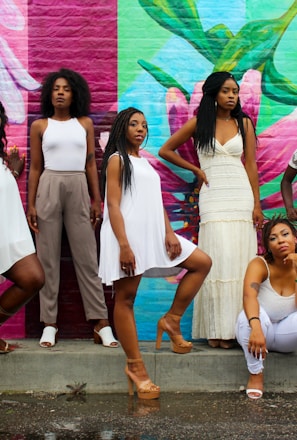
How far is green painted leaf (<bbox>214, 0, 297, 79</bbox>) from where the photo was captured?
20.0ft

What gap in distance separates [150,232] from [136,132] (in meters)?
0.68

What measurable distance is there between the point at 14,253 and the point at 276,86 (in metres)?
2.58

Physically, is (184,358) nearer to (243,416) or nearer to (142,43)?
(243,416)

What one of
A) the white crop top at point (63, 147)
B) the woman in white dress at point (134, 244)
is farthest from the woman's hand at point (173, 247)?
the white crop top at point (63, 147)

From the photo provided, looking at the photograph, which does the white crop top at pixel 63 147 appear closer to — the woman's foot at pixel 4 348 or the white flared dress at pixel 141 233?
the white flared dress at pixel 141 233

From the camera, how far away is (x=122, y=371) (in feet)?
17.0

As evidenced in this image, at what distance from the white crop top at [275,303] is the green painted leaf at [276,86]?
164 centimetres

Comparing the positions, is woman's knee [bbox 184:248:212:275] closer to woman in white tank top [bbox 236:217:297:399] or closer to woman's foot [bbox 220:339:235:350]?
woman in white tank top [bbox 236:217:297:399]

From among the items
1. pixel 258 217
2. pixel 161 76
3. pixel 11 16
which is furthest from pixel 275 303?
pixel 11 16

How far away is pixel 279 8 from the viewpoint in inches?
241

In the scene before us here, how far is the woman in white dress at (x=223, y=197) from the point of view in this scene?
217 inches

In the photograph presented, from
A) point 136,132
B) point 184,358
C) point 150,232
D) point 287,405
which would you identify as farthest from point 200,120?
point 287,405

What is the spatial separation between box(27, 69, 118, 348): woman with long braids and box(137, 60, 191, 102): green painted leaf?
0.56 m

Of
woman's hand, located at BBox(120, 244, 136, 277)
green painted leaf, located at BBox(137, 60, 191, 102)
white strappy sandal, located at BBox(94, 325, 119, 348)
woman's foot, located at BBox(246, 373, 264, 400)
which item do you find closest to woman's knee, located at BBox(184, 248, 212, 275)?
woman's hand, located at BBox(120, 244, 136, 277)
